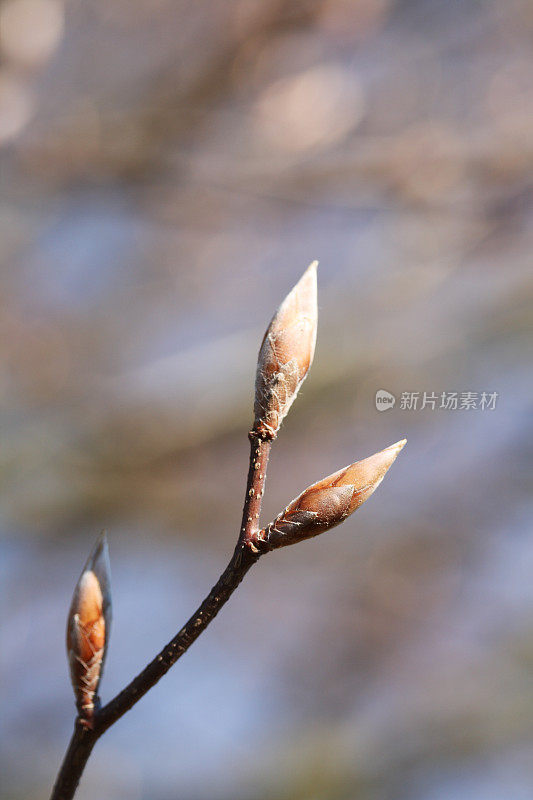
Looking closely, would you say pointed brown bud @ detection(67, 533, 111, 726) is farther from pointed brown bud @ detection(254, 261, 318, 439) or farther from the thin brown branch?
pointed brown bud @ detection(254, 261, 318, 439)

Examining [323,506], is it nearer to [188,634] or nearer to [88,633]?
[188,634]

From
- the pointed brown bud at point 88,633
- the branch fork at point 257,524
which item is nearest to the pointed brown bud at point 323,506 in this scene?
the branch fork at point 257,524

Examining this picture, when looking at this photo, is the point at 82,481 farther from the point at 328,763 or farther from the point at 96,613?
the point at 96,613

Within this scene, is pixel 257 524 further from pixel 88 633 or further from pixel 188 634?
pixel 88 633

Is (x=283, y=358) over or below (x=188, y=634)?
over

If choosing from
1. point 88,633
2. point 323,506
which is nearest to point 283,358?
point 323,506

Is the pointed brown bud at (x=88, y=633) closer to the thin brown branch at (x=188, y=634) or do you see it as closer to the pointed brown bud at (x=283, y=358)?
the thin brown branch at (x=188, y=634)

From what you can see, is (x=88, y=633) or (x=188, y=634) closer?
(x=188, y=634)
